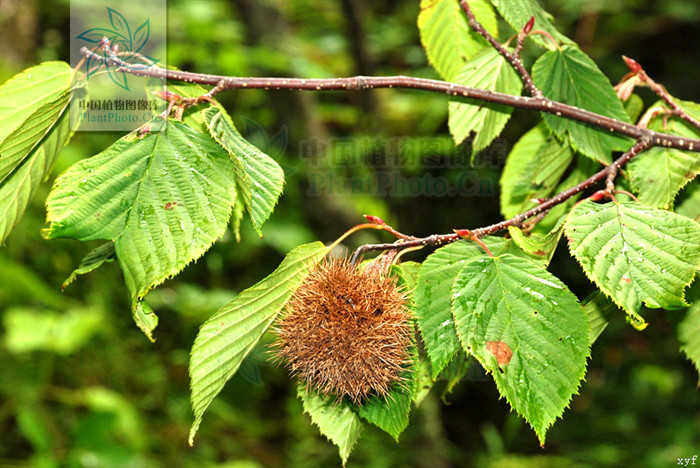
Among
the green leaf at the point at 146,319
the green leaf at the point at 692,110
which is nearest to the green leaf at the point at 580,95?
the green leaf at the point at 692,110

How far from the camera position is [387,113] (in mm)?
3744

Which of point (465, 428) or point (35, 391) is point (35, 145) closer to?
point (35, 391)

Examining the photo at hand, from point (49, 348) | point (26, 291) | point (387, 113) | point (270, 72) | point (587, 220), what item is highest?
point (587, 220)

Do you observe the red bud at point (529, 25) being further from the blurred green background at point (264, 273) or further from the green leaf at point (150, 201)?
the blurred green background at point (264, 273)

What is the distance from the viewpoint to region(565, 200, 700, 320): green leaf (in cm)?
73

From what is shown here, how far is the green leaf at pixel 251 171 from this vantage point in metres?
0.76

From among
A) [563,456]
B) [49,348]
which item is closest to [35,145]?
[49,348]

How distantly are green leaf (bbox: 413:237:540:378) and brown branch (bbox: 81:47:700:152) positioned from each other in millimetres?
270

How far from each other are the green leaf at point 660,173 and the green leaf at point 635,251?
0.18 metres

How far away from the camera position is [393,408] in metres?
0.84

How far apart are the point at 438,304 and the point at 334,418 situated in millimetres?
264

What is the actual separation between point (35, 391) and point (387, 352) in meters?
2.70

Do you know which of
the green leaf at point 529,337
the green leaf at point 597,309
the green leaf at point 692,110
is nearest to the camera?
the green leaf at point 529,337

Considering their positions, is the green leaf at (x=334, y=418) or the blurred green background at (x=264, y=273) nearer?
the green leaf at (x=334, y=418)
